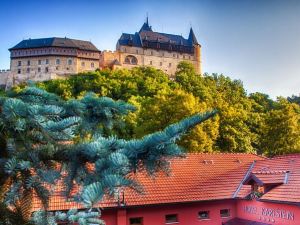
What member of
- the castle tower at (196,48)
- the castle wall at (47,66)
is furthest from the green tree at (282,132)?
the castle tower at (196,48)

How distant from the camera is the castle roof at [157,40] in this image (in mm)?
99688

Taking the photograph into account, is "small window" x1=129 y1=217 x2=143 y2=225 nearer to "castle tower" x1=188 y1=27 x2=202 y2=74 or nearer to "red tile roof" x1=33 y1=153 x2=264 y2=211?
"red tile roof" x1=33 y1=153 x2=264 y2=211

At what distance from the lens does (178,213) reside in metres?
19.6

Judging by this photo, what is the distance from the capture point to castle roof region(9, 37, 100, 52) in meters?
93.9

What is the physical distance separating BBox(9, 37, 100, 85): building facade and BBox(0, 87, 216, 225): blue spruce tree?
91.5 metres

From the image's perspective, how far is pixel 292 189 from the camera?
17.8 m

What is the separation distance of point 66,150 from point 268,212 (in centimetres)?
1811

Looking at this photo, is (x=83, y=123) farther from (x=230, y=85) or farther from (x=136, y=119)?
(x=230, y=85)

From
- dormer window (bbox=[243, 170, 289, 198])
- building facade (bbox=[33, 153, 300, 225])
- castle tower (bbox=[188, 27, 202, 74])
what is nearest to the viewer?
building facade (bbox=[33, 153, 300, 225])

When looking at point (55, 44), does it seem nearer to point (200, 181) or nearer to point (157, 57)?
point (157, 57)

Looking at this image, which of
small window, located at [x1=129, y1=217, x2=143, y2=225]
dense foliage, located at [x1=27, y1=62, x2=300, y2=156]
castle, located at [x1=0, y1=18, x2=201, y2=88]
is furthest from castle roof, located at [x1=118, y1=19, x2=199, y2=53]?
small window, located at [x1=129, y1=217, x2=143, y2=225]

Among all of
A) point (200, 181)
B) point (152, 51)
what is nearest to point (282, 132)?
point (200, 181)

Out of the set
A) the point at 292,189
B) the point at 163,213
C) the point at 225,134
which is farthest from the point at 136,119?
the point at 292,189

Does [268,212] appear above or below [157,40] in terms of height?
below
